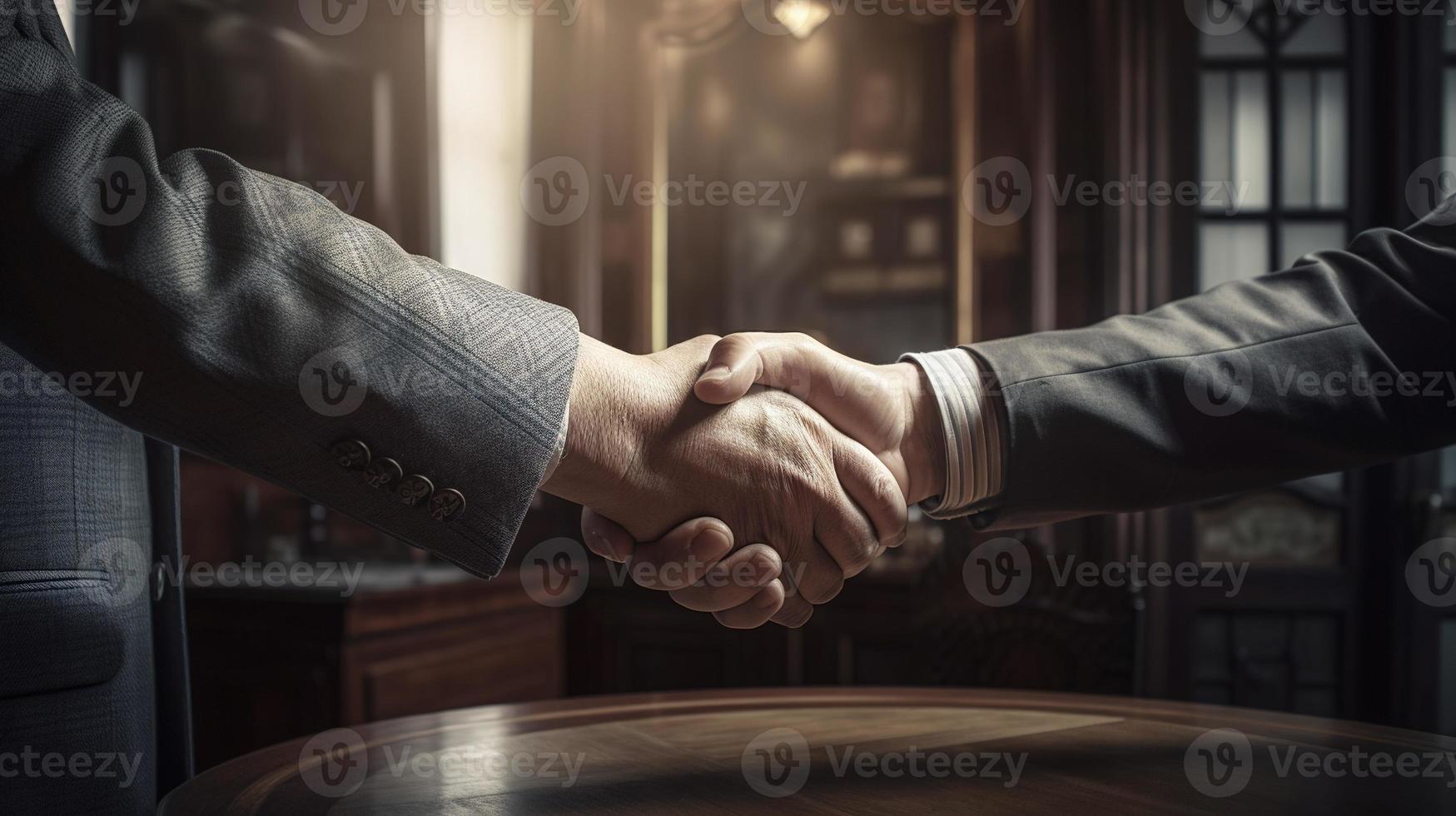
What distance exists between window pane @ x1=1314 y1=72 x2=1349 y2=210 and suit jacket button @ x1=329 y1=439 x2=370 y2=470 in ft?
8.64

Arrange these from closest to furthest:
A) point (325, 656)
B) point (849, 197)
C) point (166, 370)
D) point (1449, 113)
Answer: point (166, 370), point (325, 656), point (1449, 113), point (849, 197)

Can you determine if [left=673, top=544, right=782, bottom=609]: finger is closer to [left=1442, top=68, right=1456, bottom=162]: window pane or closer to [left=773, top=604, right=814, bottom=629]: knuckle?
[left=773, top=604, right=814, bottom=629]: knuckle

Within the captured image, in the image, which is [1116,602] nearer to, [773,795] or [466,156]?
[773,795]

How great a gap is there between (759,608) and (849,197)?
195 cm

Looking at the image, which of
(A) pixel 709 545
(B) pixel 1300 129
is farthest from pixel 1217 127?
(A) pixel 709 545

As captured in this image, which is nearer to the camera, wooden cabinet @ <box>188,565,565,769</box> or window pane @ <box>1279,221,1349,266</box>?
wooden cabinet @ <box>188,565,565,769</box>

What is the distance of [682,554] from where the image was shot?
1.05 meters

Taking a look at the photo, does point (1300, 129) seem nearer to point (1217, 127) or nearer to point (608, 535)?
point (1217, 127)

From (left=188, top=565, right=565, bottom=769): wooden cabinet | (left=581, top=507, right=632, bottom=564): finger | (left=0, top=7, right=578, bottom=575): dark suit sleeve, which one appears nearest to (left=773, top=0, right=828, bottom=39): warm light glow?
(left=188, top=565, right=565, bottom=769): wooden cabinet

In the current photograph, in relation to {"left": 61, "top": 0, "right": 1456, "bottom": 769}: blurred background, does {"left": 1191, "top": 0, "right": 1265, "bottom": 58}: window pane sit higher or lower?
higher

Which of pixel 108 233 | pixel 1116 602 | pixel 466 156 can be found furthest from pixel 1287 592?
pixel 108 233

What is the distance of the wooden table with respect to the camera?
744 millimetres

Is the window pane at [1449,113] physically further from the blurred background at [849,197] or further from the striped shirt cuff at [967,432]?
the striped shirt cuff at [967,432]

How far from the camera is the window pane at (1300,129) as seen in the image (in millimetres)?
2674
